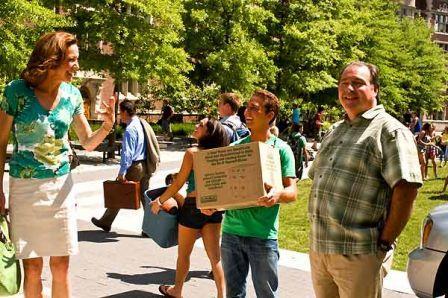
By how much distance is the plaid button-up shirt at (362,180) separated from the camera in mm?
3455

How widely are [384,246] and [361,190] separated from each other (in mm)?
316

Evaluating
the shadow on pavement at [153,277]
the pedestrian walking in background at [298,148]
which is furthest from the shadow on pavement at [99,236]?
the pedestrian walking in background at [298,148]

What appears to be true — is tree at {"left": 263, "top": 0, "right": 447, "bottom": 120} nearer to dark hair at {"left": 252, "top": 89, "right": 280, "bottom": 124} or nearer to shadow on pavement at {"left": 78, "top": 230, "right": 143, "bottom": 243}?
shadow on pavement at {"left": 78, "top": 230, "right": 143, "bottom": 243}

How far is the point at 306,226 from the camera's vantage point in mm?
10727

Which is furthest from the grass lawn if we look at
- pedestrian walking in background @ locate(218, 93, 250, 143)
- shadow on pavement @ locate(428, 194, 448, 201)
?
pedestrian walking in background @ locate(218, 93, 250, 143)

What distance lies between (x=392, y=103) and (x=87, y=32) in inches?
1137

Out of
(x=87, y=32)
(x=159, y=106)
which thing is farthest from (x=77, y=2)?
(x=159, y=106)

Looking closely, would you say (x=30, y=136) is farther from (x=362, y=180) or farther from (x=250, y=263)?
(x=362, y=180)

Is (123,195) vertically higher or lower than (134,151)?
lower

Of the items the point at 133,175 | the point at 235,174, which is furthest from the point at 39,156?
the point at 133,175

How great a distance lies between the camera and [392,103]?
149ft

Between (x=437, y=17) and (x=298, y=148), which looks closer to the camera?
(x=298, y=148)

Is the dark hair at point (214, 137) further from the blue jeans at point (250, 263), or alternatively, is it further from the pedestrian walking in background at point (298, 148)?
the pedestrian walking in background at point (298, 148)

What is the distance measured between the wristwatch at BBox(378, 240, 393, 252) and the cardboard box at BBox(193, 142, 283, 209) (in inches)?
34.1
